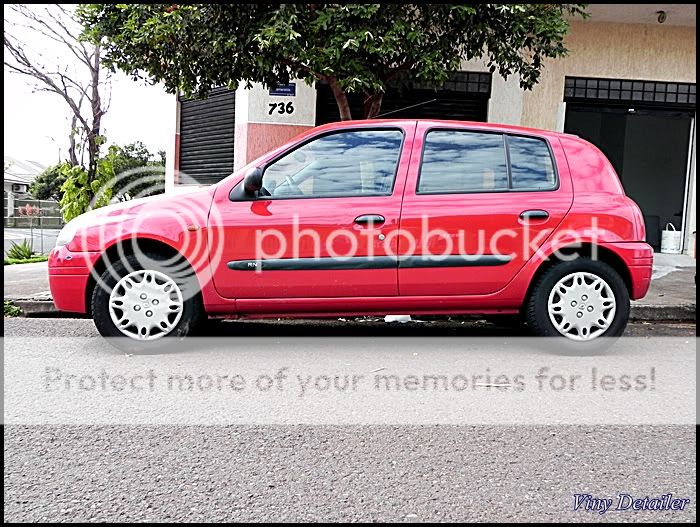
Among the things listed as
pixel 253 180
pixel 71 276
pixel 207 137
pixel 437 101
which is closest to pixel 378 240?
pixel 253 180

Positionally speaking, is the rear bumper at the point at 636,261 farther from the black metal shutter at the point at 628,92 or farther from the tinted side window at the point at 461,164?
the black metal shutter at the point at 628,92

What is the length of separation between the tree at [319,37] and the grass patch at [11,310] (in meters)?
3.33

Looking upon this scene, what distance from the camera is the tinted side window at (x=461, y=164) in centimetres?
514

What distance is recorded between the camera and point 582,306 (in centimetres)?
514

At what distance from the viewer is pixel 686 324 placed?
6.96 metres

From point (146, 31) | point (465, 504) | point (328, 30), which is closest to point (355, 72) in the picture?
point (328, 30)

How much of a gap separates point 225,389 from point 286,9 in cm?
466

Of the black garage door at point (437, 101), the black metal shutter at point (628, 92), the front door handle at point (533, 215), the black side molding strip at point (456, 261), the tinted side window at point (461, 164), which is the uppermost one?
the black metal shutter at point (628, 92)

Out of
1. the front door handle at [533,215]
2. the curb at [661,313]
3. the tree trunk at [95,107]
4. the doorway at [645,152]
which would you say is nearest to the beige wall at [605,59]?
the doorway at [645,152]

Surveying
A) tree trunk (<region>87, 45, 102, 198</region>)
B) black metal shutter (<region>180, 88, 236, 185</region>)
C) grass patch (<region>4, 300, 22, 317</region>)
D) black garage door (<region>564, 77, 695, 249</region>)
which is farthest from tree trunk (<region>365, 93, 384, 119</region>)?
tree trunk (<region>87, 45, 102, 198</region>)

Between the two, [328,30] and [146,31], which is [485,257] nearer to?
[328,30]

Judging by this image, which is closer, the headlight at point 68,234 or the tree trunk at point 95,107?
the headlight at point 68,234

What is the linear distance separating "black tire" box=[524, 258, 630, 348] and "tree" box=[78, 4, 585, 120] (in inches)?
129

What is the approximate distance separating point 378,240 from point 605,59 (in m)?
8.83
